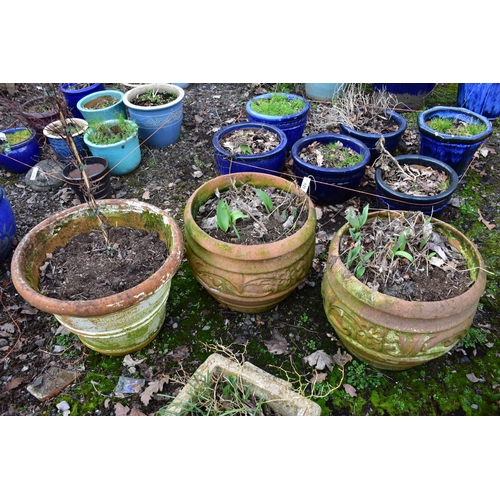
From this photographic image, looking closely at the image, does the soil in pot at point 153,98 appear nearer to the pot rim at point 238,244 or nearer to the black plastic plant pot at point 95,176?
the black plastic plant pot at point 95,176

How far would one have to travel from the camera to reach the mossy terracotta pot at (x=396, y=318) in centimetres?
198

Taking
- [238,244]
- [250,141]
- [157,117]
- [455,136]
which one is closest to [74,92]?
[157,117]

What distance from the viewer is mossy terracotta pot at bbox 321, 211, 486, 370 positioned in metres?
1.98

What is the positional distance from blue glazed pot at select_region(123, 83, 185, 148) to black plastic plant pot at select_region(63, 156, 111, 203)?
629 millimetres

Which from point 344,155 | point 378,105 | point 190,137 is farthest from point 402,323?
point 190,137

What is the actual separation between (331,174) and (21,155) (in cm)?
349

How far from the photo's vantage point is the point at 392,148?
13.4 ft

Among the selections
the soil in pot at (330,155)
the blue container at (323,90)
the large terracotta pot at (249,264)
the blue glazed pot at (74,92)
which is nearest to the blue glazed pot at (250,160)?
the soil in pot at (330,155)

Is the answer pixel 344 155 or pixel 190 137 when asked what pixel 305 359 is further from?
pixel 190 137

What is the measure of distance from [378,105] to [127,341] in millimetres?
3952

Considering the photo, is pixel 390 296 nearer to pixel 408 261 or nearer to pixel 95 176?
pixel 408 261

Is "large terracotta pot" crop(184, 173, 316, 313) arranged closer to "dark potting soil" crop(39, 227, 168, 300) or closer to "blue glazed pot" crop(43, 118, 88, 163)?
"dark potting soil" crop(39, 227, 168, 300)

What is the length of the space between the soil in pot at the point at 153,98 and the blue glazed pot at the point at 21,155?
1.25 meters

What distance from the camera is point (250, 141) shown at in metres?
3.72
